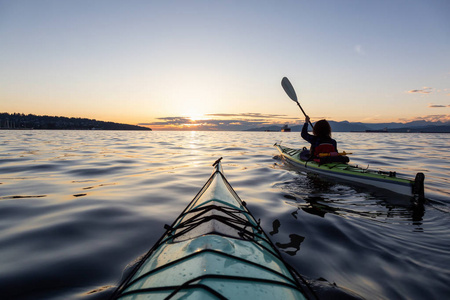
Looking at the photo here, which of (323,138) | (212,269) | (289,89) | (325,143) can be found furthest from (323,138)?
(212,269)

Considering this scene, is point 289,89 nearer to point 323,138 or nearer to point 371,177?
point 323,138

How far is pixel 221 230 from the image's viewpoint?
2346 millimetres

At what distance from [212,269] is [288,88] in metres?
11.6

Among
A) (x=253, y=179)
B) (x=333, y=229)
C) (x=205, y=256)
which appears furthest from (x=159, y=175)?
(x=205, y=256)

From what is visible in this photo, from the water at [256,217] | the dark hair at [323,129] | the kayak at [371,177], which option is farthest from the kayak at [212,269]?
the dark hair at [323,129]

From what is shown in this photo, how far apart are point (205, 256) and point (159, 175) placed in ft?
23.5

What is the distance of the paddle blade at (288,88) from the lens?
38.2 ft

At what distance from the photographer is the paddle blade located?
459 inches

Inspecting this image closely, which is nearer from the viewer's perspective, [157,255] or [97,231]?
[157,255]

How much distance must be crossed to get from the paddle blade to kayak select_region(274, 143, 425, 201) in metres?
4.12

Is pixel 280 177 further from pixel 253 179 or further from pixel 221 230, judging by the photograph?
pixel 221 230

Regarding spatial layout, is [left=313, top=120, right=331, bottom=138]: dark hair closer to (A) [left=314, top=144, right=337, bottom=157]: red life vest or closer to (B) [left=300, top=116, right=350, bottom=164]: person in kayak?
(B) [left=300, top=116, right=350, bottom=164]: person in kayak

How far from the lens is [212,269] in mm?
1648

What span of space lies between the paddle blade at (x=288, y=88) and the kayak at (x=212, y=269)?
10289 millimetres
